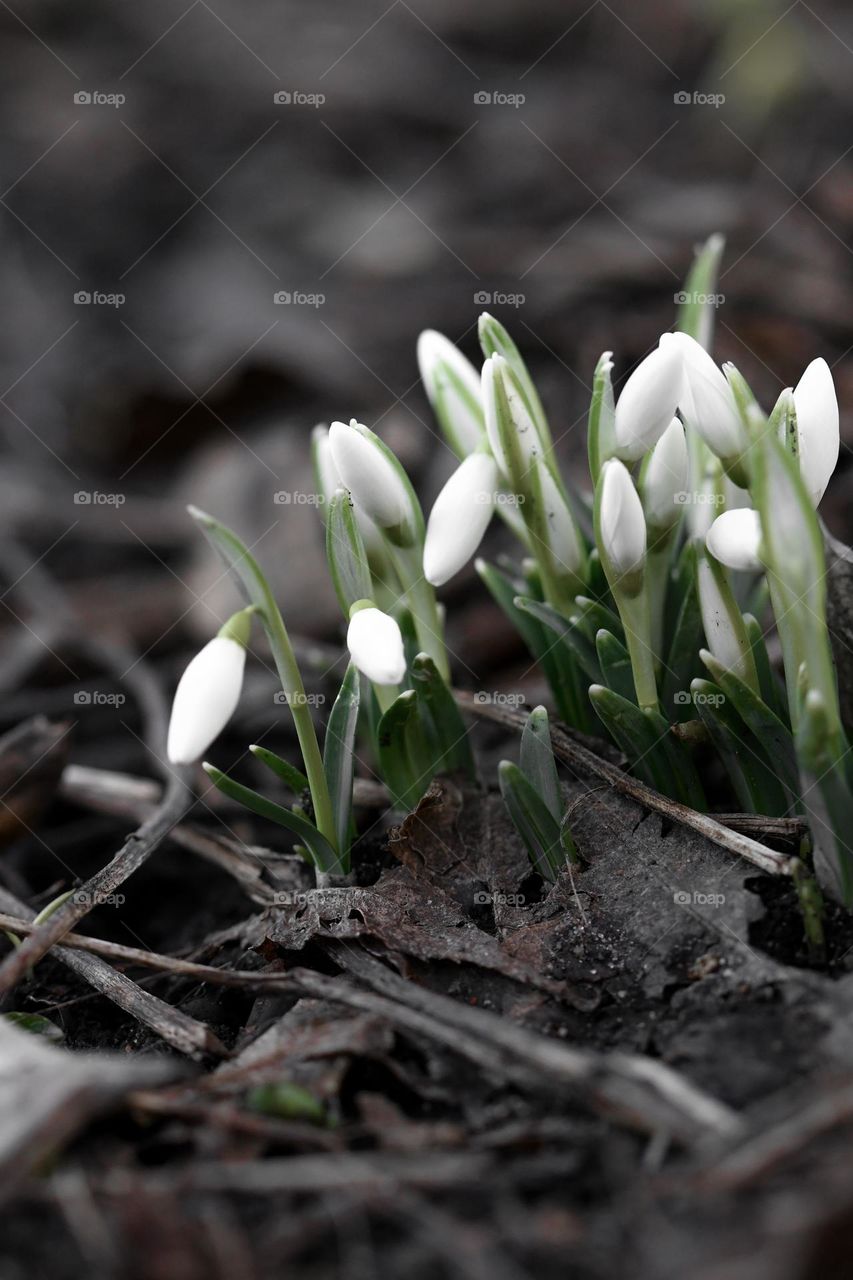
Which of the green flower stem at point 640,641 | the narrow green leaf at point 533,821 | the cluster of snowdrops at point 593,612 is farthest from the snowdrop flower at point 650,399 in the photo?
the narrow green leaf at point 533,821

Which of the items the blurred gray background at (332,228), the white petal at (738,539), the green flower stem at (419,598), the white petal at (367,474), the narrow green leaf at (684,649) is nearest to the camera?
the white petal at (738,539)

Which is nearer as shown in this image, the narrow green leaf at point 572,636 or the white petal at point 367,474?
the white petal at point 367,474

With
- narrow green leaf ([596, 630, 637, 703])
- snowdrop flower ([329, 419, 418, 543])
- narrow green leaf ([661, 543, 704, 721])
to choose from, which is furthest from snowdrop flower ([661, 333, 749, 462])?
snowdrop flower ([329, 419, 418, 543])

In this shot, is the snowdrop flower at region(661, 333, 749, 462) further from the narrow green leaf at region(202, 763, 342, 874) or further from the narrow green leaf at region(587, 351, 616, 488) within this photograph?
the narrow green leaf at region(202, 763, 342, 874)

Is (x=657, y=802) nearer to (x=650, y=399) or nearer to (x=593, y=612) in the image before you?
(x=593, y=612)

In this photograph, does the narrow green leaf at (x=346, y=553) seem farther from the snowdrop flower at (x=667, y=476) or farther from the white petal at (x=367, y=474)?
the snowdrop flower at (x=667, y=476)
